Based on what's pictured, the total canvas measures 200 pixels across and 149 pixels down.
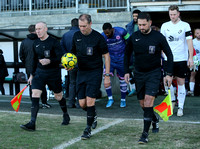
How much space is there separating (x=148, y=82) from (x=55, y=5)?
1186 centimetres

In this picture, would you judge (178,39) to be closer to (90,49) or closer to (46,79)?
(90,49)

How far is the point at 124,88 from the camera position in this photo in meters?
10.2

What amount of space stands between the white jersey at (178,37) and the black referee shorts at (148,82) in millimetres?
2076

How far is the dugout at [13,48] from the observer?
1491 cm

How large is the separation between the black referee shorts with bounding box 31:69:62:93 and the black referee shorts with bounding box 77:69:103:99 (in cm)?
91

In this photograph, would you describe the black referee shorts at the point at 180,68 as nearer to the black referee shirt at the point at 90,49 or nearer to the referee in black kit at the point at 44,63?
the black referee shirt at the point at 90,49

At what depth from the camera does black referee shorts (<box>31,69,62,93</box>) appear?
725 cm

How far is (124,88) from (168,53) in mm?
4092

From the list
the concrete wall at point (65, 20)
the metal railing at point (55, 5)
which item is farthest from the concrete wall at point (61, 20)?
the metal railing at point (55, 5)

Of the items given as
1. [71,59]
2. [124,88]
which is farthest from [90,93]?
[124,88]

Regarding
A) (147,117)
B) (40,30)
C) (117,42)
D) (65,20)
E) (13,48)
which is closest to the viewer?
(147,117)

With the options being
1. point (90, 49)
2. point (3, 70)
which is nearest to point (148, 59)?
point (90, 49)

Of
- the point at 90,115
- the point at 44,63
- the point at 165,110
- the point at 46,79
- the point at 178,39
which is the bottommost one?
the point at 90,115

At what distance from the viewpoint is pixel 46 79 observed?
7312 mm
